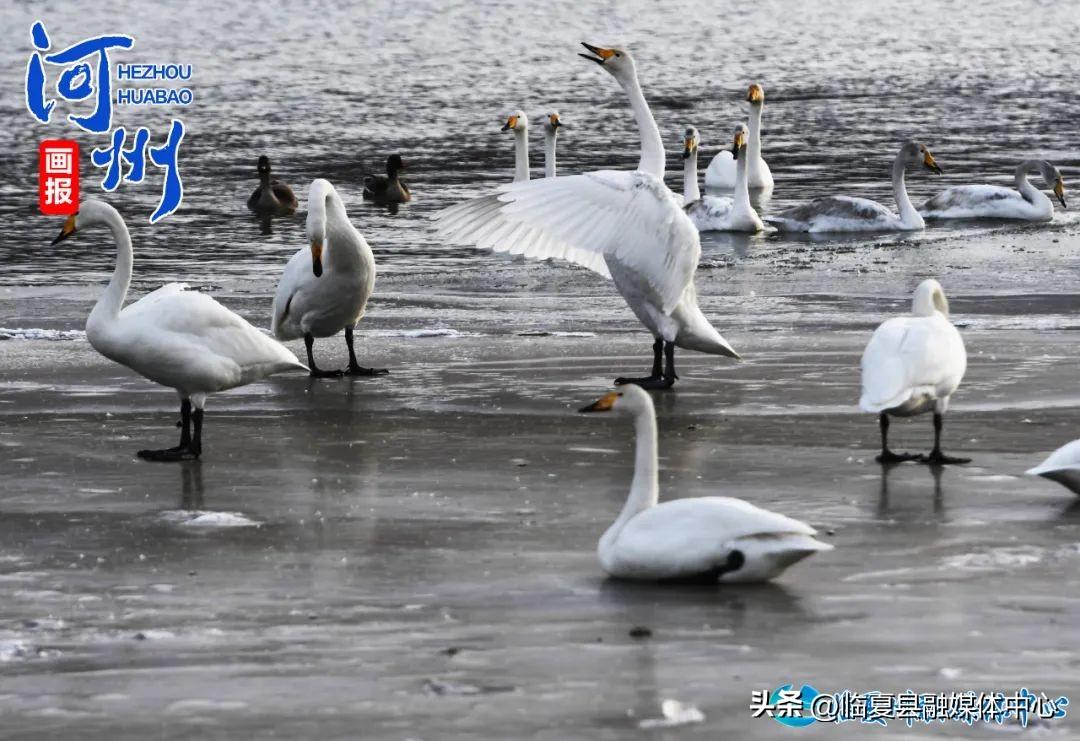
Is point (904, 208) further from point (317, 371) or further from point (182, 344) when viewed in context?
point (182, 344)

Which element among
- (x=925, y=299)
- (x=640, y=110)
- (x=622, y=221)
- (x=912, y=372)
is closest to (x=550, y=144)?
(x=640, y=110)

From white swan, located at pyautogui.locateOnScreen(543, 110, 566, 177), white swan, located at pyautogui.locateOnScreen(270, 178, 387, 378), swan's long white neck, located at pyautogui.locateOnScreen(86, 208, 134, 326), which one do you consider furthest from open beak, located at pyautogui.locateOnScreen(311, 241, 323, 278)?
white swan, located at pyautogui.locateOnScreen(543, 110, 566, 177)

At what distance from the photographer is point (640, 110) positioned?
13883 mm

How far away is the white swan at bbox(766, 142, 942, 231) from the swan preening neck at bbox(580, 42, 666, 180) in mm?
8133

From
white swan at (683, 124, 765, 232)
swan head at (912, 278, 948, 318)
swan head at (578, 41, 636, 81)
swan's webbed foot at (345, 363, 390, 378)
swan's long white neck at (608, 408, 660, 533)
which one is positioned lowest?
swan's webbed foot at (345, 363, 390, 378)

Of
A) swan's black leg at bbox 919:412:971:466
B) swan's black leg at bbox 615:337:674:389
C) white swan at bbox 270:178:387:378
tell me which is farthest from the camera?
white swan at bbox 270:178:387:378

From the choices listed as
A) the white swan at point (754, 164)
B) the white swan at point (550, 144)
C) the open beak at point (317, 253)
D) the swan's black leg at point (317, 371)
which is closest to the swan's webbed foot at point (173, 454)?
the open beak at point (317, 253)

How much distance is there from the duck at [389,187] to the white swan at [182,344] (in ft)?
48.0

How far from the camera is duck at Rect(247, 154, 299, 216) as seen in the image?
80.9ft

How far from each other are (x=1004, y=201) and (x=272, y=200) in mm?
8590

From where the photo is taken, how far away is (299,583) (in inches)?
316

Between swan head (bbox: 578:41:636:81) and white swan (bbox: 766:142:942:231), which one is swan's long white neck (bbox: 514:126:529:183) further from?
swan head (bbox: 578:41:636:81)

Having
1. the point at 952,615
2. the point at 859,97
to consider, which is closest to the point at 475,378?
the point at 952,615

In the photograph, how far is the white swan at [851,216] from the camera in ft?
73.2
